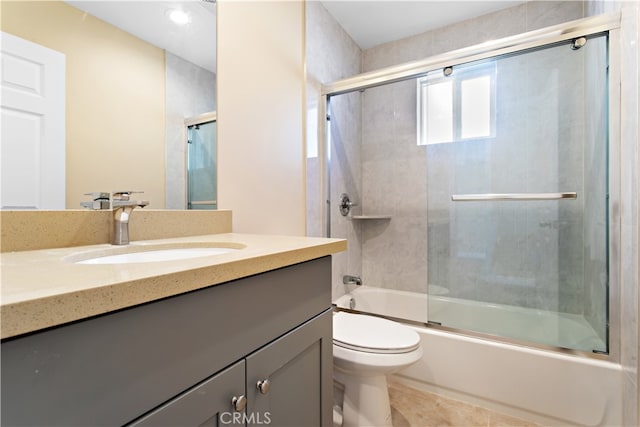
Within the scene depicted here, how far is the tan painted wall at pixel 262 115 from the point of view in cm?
128

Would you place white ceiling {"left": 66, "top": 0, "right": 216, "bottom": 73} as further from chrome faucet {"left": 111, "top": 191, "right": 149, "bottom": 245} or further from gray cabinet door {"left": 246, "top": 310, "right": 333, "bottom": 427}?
gray cabinet door {"left": 246, "top": 310, "right": 333, "bottom": 427}

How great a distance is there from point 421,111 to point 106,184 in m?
2.06

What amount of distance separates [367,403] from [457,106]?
6.29 feet

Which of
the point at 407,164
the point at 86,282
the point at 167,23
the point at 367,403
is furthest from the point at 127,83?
the point at 407,164

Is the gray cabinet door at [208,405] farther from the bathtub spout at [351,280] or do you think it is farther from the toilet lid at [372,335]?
the bathtub spout at [351,280]

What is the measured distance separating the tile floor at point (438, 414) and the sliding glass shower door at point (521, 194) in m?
0.36

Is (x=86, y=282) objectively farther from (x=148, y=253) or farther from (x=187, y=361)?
(x=148, y=253)

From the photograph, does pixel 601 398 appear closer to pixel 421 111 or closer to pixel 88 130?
pixel 421 111

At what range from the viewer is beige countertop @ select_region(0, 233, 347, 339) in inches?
11.8

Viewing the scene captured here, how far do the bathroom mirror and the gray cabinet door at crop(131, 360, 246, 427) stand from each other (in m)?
0.63

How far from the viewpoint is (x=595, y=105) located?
4.82 feet

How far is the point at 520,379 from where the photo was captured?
4.41 ft

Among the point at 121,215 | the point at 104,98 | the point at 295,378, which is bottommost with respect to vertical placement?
the point at 295,378

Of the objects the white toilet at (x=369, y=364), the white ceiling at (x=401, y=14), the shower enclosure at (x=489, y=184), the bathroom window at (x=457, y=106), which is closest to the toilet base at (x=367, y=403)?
the white toilet at (x=369, y=364)
